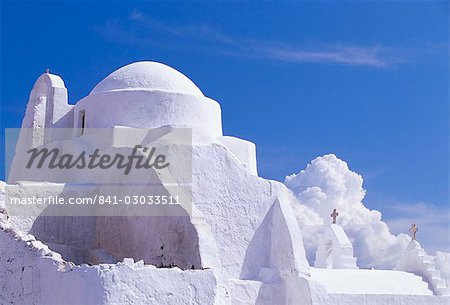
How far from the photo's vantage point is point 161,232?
16984 millimetres

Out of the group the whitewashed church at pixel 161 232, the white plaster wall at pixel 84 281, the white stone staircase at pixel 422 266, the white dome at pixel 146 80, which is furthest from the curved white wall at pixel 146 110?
the white stone staircase at pixel 422 266

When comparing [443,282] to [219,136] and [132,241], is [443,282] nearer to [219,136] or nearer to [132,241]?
[219,136]

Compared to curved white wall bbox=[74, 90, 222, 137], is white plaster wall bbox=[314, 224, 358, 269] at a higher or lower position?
lower

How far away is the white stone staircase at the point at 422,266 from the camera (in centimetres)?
2372

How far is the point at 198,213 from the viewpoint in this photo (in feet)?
56.4

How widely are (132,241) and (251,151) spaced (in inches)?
192

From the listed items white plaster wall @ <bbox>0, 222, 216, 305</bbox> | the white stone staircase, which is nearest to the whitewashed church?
white plaster wall @ <bbox>0, 222, 216, 305</bbox>

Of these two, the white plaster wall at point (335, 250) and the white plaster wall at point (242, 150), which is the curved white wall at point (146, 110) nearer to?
the white plaster wall at point (242, 150)

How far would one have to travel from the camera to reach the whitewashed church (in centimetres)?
1493

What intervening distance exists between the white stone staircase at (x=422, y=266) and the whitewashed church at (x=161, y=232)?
0.18 metres

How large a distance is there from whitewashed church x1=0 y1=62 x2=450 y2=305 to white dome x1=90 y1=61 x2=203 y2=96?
0.04 metres

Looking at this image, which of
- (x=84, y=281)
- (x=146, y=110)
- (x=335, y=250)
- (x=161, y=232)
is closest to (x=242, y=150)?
(x=146, y=110)

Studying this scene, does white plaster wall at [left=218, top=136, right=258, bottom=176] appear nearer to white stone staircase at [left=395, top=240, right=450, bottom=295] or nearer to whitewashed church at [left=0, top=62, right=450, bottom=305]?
whitewashed church at [left=0, top=62, right=450, bottom=305]

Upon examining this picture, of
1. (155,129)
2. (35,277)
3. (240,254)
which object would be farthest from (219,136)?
(35,277)
